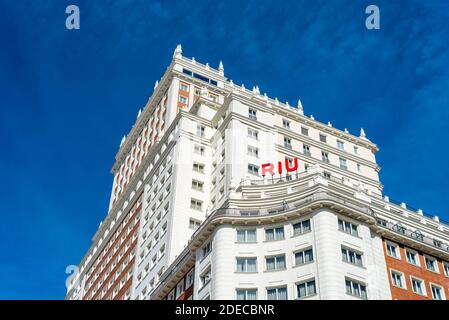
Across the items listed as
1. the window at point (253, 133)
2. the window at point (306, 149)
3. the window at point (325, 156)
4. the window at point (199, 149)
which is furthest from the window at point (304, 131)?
the window at point (199, 149)

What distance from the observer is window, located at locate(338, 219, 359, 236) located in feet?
182

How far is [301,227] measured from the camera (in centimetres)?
5538

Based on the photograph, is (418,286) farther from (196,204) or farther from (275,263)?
(196,204)

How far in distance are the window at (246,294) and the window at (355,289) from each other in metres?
8.02

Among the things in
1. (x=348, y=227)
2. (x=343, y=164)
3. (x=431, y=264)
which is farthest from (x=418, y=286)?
(x=343, y=164)

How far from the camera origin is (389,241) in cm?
5981

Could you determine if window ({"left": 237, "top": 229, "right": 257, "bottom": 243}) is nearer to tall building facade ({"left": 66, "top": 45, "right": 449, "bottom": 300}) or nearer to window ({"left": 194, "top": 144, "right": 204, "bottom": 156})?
tall building facade ({"left": 66, "top": 45, "right": 449, "bottom": 300})

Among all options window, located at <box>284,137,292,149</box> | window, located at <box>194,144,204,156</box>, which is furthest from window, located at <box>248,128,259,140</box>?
window, located at <box>194,144,204,156</box>

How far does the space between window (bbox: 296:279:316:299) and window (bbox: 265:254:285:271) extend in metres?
2.83

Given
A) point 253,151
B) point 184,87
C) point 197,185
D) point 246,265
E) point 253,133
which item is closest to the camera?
point 246,265

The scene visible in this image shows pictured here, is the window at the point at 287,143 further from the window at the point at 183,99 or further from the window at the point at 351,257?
the window at the point at 351,257

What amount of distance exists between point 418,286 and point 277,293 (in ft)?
50.2

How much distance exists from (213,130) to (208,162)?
6691 millimetres
